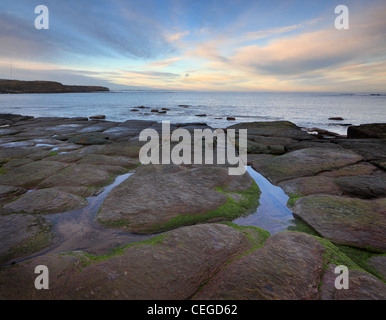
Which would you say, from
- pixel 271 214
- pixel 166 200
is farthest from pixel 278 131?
pixel 166 200

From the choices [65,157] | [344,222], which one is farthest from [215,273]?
[65,157]

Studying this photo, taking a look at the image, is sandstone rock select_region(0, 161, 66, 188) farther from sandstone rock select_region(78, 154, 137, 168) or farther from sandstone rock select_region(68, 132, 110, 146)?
sandstone rock select_region(68, 132, 110, 146)

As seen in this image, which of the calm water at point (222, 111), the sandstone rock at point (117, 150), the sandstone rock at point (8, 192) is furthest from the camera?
the calm water at point (222, 111)

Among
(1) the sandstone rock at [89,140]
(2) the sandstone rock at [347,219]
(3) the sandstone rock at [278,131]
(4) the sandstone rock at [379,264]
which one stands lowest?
(4) the sandstone rock at [379,264]

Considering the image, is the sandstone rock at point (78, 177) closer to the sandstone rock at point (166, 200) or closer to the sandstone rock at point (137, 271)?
the sandstone rock at point (166, 200)

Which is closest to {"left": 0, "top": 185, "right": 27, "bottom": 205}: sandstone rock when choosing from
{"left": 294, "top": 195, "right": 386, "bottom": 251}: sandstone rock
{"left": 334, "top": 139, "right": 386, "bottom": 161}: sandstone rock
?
{"left": 294, "top": 195, "right": 386, "bottom": 251}: sandstone rock

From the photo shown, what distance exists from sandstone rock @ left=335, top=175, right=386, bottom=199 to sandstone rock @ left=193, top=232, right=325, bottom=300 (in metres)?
3.90

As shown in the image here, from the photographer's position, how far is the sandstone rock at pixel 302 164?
851 cm

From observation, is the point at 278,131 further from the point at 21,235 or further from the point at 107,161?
the point at 21,235

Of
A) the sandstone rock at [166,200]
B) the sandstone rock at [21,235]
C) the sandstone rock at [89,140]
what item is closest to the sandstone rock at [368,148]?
the sandstone rock at [166,200]

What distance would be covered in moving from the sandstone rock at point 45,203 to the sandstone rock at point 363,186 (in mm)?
8467

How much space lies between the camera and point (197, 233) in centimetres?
441

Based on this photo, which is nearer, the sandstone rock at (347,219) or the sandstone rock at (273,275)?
the sandstone rock at (273,275)
